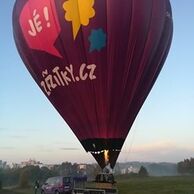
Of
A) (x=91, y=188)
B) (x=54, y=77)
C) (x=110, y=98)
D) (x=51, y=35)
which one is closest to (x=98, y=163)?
(x=91, y=188)

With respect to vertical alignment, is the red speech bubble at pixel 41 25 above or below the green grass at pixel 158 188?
above

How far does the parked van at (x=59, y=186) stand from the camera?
96.9 feet

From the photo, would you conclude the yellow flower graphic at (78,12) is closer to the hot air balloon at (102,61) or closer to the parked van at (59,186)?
the hot air balloon at (102,61)

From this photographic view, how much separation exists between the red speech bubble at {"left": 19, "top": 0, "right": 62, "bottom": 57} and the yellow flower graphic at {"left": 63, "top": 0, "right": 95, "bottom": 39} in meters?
0.67

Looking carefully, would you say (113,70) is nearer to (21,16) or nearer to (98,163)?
(98,163)

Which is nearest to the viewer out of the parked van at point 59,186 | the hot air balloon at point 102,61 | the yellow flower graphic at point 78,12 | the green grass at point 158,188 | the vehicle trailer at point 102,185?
the vehicle trailer at point 102,185

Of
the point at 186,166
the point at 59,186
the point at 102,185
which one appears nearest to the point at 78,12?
the point at 102,185

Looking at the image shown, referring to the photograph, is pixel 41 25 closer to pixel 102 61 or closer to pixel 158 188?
pixel 102 61

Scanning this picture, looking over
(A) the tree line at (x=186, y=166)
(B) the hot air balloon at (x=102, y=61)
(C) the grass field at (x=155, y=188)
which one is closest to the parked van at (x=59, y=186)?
(C) the grass field at (x=155, y=188)

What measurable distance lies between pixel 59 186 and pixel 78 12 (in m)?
12.5

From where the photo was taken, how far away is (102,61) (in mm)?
20797

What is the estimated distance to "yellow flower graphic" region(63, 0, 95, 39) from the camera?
2086 centimetres

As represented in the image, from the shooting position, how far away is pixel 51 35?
21.8m

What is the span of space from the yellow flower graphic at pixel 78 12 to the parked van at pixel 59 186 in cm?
1126
